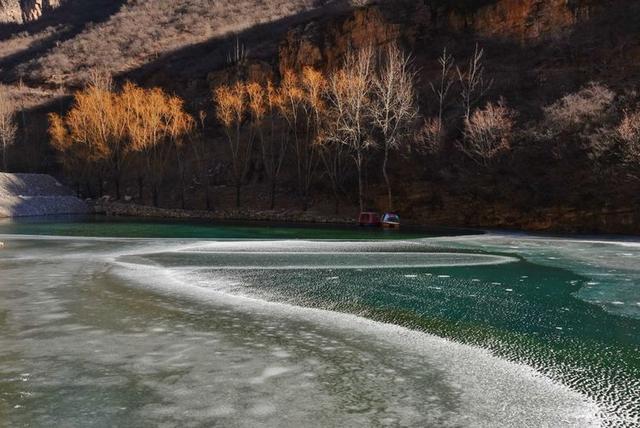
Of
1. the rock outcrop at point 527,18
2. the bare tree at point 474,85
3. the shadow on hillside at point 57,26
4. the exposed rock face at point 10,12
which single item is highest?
the exposed rock face at point 10,12

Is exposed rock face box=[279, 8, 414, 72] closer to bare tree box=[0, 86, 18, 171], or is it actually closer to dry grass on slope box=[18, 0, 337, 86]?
dry grass on slope box=[18, 0, 337, 86]

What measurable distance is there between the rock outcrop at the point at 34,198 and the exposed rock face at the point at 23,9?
107931 millimetres

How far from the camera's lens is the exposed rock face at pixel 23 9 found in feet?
482

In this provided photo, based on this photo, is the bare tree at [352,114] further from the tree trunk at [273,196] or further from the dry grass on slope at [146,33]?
the dry grass on slope at [146,33]

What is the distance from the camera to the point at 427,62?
6291cm

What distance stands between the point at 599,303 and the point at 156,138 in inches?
1962

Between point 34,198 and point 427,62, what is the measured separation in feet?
152

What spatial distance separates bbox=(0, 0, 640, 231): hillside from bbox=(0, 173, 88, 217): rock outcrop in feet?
37.8

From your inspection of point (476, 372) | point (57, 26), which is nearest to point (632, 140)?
point (476, 372)

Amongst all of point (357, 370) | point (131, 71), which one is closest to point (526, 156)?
point (357, 370)

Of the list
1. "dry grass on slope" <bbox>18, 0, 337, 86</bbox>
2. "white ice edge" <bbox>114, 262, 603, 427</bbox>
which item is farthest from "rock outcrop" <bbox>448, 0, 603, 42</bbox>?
"white ice edge" <bbox>114, 262, 603, 427</bbox>

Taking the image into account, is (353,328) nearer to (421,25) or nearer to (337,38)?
(421,25)

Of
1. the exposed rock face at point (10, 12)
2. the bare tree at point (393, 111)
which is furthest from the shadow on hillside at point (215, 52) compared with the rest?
the exposed rock face at point (10, 12)

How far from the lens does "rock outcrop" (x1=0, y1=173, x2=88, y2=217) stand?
52.7 metres
